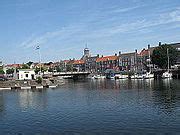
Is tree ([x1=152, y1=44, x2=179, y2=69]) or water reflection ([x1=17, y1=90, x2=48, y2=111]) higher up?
tree ([x1=152, y1=44, x2=179, y2=69])

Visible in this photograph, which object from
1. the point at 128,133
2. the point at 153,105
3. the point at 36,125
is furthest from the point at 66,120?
the point at 153,105

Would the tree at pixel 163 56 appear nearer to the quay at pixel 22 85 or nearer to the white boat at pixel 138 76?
the white boat at pixel 138 76

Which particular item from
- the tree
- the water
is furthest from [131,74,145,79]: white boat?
the water

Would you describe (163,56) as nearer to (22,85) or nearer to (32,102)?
(22,85)

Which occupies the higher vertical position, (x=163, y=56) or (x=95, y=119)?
(x=163, y=56)

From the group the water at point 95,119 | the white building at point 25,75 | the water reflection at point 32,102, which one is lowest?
the water at point 95,119

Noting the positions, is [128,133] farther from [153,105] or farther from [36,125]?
[153,105]

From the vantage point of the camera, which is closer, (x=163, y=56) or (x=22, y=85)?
(x=22, y=85)

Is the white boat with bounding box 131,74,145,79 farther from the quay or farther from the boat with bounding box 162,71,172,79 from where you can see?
the quay

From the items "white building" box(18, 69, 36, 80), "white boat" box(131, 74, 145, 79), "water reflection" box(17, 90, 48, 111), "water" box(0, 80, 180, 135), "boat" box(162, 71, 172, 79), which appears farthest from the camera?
"white boat" box(131, 74, 145, 79)

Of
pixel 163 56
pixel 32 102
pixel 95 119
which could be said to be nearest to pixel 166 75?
pixel 163 56

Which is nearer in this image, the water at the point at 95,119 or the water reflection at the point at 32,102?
the water at the point at 95,119

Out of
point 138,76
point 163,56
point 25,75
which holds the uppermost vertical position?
point 163,56

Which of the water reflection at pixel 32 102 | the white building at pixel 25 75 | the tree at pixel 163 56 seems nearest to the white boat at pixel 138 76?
the tree at pixel 163 56
